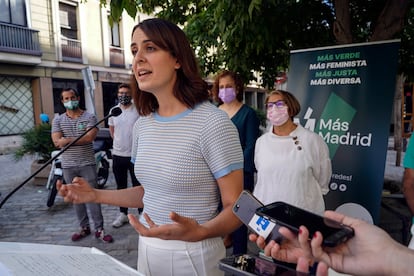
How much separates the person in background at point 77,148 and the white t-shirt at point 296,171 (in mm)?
2288

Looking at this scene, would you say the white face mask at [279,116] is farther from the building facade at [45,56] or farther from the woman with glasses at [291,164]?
the building facade at [45,56]

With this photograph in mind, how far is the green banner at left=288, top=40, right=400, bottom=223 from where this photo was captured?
3.38 metres

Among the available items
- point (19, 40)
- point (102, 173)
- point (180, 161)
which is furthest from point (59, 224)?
point (19, 40)

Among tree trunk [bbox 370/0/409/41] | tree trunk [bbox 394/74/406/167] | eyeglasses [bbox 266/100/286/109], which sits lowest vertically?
tree trunk [bbox 394/74/406/167]

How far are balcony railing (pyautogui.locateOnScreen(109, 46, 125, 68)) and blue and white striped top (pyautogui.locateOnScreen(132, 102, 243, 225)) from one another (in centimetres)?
1698

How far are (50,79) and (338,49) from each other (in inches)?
548

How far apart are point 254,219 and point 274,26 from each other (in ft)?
11.1

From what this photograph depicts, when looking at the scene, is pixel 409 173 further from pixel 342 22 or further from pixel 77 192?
pixel 342 22

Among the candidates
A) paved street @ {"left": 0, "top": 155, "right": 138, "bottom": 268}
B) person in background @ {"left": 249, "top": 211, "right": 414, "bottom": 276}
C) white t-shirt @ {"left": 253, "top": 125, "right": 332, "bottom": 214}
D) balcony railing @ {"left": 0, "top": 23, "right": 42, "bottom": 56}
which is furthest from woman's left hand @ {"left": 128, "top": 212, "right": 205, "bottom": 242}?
balcony railing @ {"left": 0, "top": 23, "right": 42, "bottom": 56}

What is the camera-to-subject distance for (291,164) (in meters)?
2.53

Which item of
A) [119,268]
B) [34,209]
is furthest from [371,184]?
[34,209]

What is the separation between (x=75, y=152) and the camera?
3947 mm

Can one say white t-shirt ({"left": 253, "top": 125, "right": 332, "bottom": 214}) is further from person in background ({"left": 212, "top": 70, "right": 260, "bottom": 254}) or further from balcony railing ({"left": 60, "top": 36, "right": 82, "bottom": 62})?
balcony railing ({"left": 60, "top": 36, "right": 82, "bottom": 62})

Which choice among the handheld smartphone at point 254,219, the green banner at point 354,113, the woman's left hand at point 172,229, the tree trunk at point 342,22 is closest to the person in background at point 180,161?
the woman's left hand at point 172,229
